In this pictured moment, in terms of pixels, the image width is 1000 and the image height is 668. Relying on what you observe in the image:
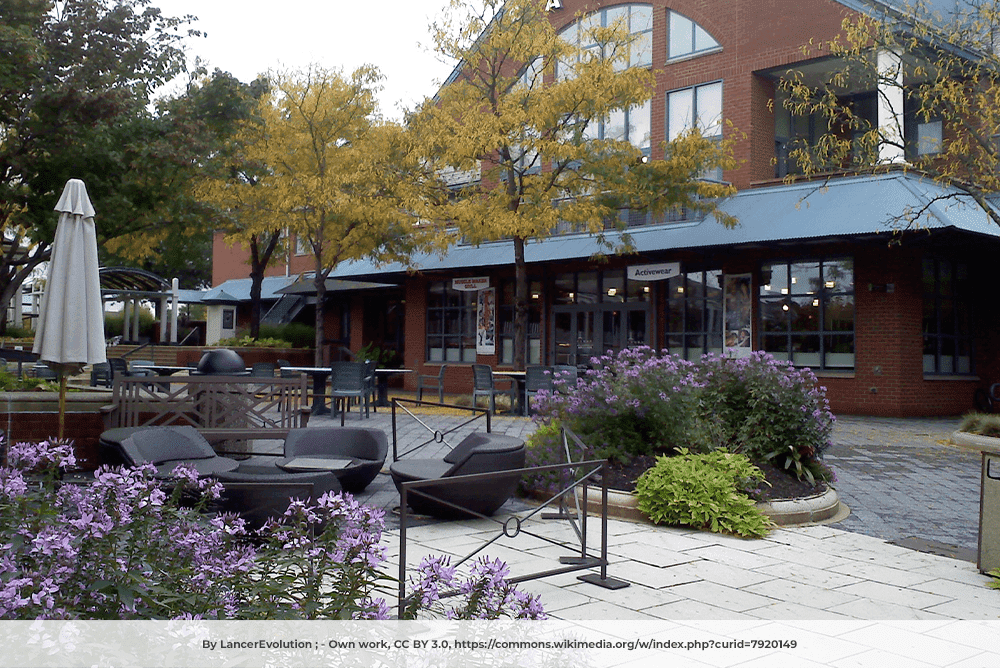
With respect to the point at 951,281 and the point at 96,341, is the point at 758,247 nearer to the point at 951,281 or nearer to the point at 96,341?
the point at 951,281

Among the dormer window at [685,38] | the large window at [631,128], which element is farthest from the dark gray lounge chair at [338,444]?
the dormer window at [685,38]

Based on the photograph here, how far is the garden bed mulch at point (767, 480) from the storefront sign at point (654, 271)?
37.2 ft

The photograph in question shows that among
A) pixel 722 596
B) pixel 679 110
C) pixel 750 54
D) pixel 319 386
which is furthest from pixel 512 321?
pixel 722 596

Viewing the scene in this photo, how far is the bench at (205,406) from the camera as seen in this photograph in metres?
8.63

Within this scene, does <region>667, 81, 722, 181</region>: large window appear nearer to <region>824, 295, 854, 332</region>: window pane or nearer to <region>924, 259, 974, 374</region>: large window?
<region>824, 295, 854, 332</region>: window pane

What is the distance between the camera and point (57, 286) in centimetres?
705

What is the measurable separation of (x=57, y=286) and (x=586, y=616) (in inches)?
203

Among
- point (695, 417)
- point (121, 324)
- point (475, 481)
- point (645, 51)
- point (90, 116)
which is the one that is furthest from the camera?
point (121, 324)

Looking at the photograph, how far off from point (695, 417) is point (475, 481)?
2856 millimetres

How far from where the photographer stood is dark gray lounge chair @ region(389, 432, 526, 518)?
21.2 feet

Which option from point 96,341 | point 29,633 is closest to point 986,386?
point 96,341

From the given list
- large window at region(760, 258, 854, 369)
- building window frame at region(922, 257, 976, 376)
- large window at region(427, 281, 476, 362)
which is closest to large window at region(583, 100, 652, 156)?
large window at region(760, 258, 854, 369)

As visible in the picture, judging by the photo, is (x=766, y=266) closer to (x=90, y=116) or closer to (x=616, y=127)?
(x=616, y=127)

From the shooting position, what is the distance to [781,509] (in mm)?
7262
